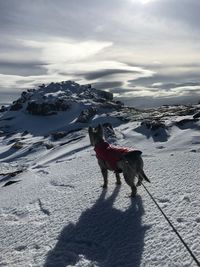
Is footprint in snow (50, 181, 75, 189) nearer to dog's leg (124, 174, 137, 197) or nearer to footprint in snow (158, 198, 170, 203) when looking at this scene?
dog's leg (124, 174, 137, 197)

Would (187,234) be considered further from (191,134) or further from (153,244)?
(191,134)

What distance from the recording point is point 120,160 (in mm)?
11742

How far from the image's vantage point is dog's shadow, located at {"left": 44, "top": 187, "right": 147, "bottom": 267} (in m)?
8.16

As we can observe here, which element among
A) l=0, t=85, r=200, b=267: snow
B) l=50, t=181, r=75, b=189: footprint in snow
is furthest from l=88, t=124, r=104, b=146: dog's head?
l=50, t=181, r=75, b=189: footprint in snow

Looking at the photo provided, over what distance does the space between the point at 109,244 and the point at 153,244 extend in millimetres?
1092

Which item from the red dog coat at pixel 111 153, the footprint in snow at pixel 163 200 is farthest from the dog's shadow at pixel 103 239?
the red dog coat at pixel 111 153

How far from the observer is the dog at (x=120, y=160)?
11375 mm

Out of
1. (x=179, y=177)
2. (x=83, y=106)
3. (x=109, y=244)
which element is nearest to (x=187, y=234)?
(x=109, y=244)

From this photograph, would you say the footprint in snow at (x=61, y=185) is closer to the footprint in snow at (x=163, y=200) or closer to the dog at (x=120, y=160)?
the dog at (x=120, y=160)

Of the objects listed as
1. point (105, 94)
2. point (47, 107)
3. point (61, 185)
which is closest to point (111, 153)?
point (61, 185)

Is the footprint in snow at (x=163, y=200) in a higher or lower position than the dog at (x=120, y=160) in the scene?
lower

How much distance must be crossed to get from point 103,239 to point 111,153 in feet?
11.9

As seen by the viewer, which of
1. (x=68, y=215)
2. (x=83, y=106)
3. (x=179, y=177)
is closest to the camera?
(x=68, y=215)

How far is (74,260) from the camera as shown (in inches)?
327
